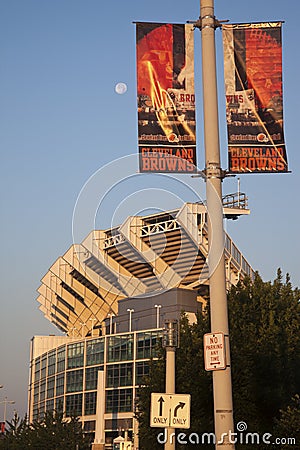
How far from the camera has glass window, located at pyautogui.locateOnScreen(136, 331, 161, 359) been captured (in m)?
87.8

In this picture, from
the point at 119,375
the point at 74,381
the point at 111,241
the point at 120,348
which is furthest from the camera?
the point at 111,241

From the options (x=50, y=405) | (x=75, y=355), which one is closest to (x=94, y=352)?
(x=75, y=355)

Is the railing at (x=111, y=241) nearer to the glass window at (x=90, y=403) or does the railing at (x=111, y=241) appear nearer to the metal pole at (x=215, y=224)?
the glass window at (x=90, y=403)

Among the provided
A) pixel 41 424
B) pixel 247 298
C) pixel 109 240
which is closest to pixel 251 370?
pixel 247 298

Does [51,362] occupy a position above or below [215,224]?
above

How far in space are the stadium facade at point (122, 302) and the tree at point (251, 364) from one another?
4559cm

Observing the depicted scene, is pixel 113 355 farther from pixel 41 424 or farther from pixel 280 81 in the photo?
pixel 280 81

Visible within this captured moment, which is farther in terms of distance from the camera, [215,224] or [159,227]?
[159,227]

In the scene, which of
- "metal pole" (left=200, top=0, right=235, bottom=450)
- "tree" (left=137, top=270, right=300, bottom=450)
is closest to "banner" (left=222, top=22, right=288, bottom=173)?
"metal pole" (left=200, top=0, right=235, bottom=450)

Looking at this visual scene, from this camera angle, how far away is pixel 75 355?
10244 centimetres

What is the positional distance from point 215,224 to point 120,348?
8401 centimetres

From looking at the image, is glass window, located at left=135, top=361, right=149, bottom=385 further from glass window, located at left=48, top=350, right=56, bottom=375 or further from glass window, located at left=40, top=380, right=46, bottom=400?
glass window, located at left=40, top=380, right=46, bottom=400

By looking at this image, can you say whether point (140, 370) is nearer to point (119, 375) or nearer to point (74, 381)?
point (119, 375)

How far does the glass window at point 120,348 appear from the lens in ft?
300
